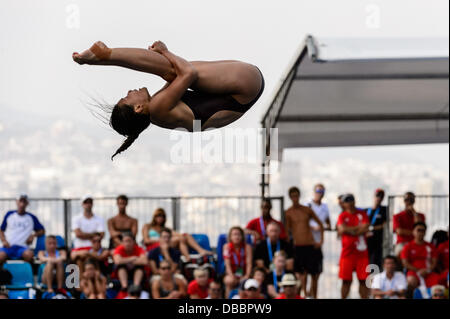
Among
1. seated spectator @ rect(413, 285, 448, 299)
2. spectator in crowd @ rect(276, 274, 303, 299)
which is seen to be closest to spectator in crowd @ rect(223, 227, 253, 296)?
spectator in crowd @ rect(276, 274, 303, 299)

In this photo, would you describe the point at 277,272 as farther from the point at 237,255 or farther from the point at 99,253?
the point at 99,253

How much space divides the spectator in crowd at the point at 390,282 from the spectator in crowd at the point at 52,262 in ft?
12.5

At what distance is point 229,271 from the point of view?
10211 mm

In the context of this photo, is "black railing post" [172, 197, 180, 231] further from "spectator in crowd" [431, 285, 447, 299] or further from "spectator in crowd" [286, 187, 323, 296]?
"spectator in crowd" [431, 285, 447, 299]

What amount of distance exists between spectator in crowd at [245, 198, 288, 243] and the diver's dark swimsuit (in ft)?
16.7

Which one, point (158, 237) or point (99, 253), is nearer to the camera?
point (158, 237)

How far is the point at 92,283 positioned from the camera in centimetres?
1012

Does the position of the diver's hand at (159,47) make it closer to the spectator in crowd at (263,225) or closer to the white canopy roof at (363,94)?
the white canopy roof at (363,94)

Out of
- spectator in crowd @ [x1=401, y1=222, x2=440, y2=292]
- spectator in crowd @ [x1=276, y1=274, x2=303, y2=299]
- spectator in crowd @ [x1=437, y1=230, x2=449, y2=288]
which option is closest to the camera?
spectator in crowd @ [x1=276, y1=274, x2=303, y2=299]

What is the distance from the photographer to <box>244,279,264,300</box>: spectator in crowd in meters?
9.55

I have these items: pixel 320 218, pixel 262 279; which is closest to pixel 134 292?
pixel 262 279

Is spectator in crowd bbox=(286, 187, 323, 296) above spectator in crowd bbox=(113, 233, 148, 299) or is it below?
above

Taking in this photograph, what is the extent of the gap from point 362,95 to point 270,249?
317 cm
